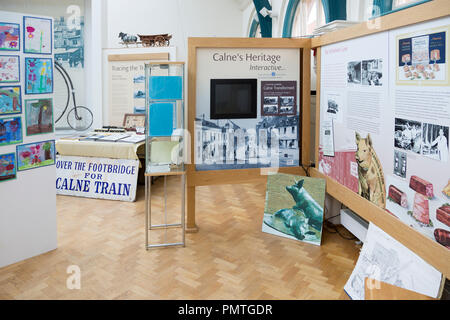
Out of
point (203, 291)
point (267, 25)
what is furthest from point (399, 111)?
point (267, 25)

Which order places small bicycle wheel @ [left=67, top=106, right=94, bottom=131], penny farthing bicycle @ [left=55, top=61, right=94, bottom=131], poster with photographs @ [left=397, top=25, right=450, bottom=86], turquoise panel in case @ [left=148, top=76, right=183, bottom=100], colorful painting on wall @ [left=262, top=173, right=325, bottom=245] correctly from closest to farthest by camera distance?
poster with photographs @ [left=397, top=25, right=450, bottom=86] < turquoise panel in case @ [left=148, top=76, right=183, bottom=100] < colorful painting on wall @ [left=262, top=173, right=325, bottom=245] < penny farthing bicycle @ [left=55, top=61, right=94, bottom=131] < small bicycle wheel @ [left=67, top=106, right=94, bottom=131]

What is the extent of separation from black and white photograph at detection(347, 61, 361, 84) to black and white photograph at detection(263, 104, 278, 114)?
928 millimetres

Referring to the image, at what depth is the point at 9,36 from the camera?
3.24 m

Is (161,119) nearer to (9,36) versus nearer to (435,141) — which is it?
(9,36)

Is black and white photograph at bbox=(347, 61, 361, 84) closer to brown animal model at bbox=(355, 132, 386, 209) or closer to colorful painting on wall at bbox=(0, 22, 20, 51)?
brown animal model at bbox=(355, 132, 386, 209)

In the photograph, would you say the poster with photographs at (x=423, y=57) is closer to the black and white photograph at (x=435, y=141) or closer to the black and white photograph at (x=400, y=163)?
the black and white photograph at (x=435, y=141)

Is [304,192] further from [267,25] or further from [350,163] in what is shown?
[267,25]

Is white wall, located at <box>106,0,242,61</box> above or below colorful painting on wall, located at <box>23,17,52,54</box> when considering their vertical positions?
above

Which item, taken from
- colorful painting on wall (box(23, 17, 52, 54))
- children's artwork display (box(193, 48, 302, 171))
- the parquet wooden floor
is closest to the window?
children's artwork display (box(193, 48, 302, 171))

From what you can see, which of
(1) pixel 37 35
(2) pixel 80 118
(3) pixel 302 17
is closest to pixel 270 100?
(1) pixel 37 35

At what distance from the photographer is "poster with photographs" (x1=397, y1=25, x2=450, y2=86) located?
2.23 meters

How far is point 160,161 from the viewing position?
12.6 feet

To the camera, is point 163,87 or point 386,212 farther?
point 163,87

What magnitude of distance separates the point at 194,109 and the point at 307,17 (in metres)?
3.08
